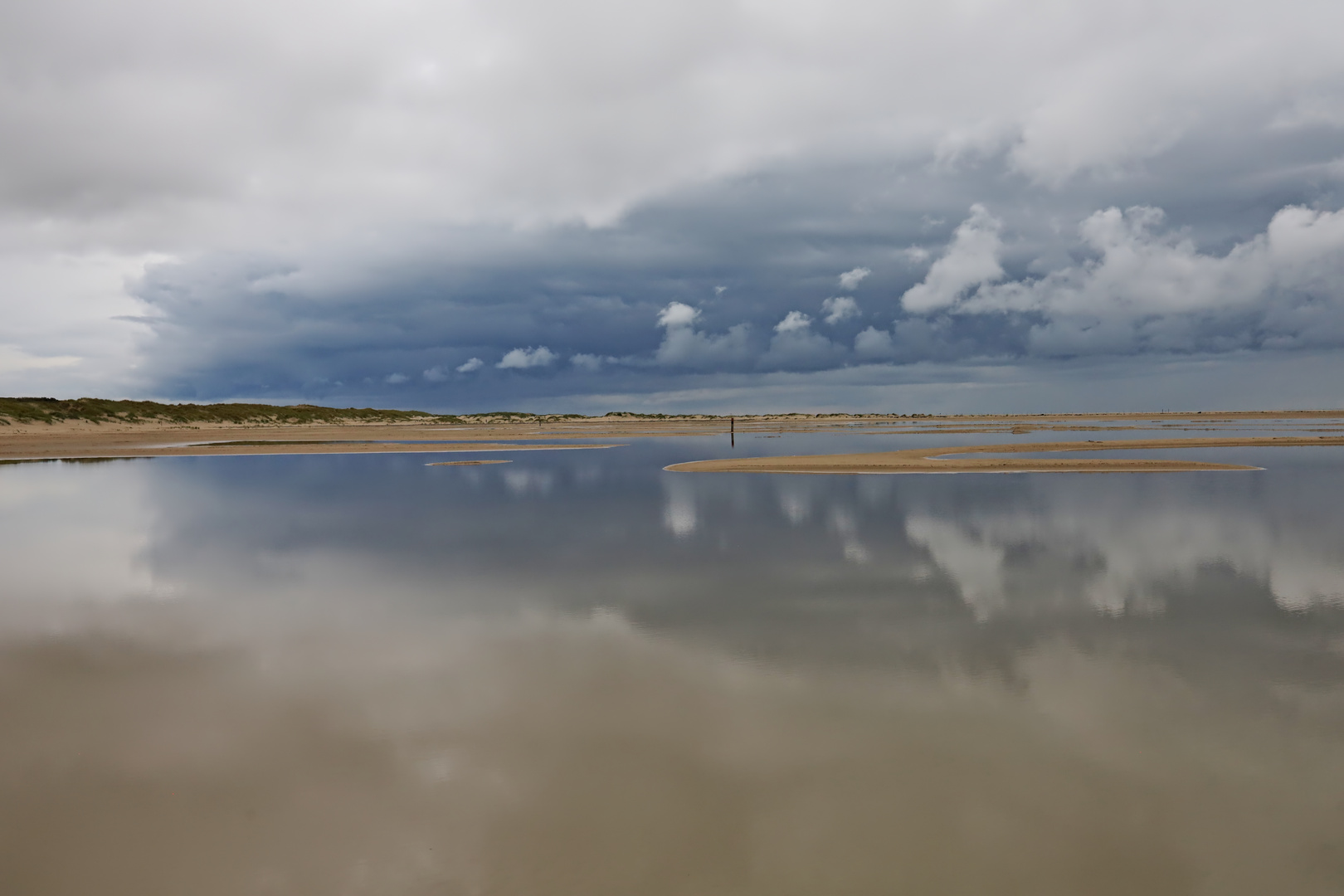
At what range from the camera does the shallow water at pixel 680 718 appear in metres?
6.12

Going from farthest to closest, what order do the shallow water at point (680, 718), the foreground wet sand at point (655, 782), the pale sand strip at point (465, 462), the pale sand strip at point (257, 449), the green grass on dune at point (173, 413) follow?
the green grass on dune at point (173, 413) → the pale sand strip at point (257, 449) → the pale sand strip at point (465, 462) → the shallow water at point (680, 718) → the foreground wet sand at point (655, 782)

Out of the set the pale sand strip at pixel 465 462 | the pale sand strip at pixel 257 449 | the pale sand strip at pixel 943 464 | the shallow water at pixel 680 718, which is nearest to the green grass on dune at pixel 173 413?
the pale sand strip at pixel 257 449

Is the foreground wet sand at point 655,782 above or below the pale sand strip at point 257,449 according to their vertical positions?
below

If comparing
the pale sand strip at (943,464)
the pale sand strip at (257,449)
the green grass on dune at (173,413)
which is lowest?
the pale sand strip at (943,464)

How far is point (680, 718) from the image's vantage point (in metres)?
8.84

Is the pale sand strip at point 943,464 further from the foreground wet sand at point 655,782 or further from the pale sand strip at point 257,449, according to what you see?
the foreground wet sand at point 655,782

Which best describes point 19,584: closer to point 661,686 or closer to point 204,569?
point 204,569

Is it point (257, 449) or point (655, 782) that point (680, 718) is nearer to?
point (655, 782)

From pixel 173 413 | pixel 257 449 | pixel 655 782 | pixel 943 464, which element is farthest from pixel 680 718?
pixel 173 413

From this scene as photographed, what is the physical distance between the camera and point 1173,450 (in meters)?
58.5

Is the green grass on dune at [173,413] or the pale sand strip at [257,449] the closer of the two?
the pale sand strip at [257,449]

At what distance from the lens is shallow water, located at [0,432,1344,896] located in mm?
6125

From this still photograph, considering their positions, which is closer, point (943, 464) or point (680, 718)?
point (680, 718)

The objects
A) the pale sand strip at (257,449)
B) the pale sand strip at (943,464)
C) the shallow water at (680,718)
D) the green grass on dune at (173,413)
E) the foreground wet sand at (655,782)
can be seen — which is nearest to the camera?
the foreground wet sand at (655,782)
